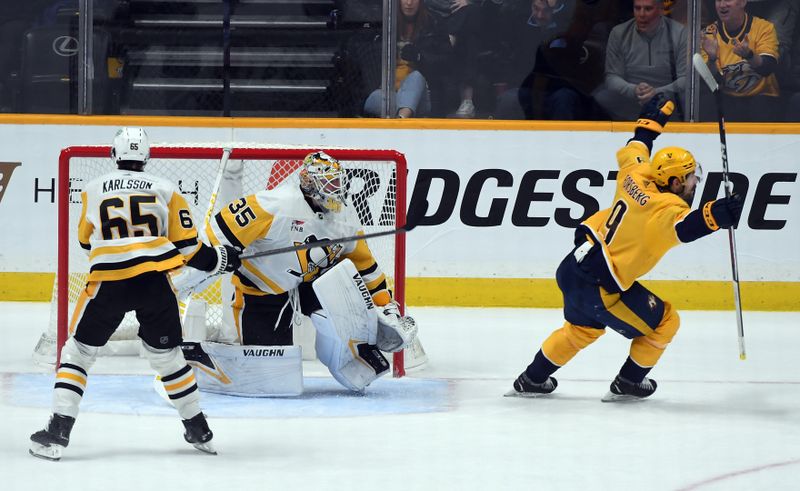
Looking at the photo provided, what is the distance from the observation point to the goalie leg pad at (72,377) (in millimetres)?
3768

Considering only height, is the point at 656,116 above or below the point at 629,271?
above

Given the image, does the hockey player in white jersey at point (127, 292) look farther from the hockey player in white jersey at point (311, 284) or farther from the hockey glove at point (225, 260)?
the hockey player in white jersey at point (311, 284)

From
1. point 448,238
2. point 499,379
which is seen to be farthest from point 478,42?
point 499,379

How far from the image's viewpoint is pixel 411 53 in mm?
7230

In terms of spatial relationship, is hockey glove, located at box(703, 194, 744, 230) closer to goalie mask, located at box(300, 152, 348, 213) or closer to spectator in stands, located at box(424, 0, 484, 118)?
goalie mask, located at box(300, 152, 348, 213)

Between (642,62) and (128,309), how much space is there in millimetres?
4250

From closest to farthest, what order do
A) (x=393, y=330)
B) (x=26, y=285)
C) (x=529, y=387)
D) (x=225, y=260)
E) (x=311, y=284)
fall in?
(x=225, y=260) < (x=529, y=387) < (x=393, y=330) < (x=311, y=284) < (x=26, y=285)

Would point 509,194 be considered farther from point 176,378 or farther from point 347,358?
point 176,378

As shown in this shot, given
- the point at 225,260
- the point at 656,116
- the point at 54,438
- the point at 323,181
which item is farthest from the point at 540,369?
the point at 54,438

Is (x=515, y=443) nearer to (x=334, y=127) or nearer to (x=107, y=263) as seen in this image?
(x=107, y=263)

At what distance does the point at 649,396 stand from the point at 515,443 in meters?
1.02

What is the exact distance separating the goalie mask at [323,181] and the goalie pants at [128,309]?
1141mm

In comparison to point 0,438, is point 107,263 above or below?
above

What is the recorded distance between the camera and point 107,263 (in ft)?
12.5
